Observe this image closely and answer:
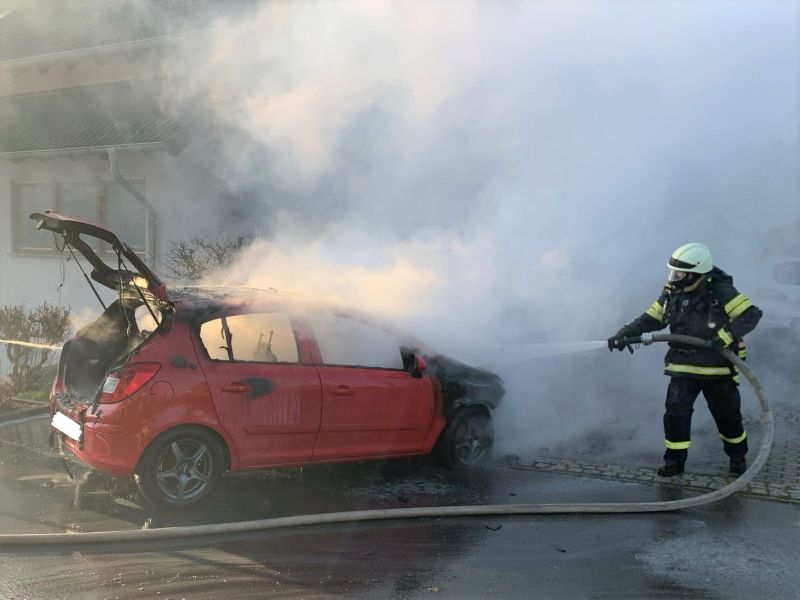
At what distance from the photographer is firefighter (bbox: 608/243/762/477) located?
5.16 meters

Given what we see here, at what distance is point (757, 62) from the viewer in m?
6.53

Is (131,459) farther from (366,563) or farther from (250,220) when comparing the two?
(250,220)

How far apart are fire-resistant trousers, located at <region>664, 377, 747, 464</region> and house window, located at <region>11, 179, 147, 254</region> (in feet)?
24.6

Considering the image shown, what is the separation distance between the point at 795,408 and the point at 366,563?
5.72 meters

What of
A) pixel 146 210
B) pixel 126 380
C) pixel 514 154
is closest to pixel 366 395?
pixel 126 380

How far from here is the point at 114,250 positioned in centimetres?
451

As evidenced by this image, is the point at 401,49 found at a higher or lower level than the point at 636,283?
higher

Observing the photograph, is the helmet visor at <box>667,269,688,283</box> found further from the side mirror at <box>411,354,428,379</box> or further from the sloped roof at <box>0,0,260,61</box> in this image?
the sloped roof at <box>0,0,260,61</box>

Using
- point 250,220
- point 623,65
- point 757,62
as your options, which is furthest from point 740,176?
point 250,220

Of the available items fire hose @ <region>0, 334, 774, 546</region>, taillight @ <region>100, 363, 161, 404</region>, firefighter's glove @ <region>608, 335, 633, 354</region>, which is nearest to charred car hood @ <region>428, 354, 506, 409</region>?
firefighter's glove @ <region>608, 335, 633, 354</region>

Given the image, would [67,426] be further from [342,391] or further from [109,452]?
[342,391]

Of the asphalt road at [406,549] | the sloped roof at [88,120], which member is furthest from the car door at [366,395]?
the sloped roof at [88,120]

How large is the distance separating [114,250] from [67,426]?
1.15 meters

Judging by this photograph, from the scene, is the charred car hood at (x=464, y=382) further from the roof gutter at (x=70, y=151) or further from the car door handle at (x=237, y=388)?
the roof gutter at (x=70, y=151)
